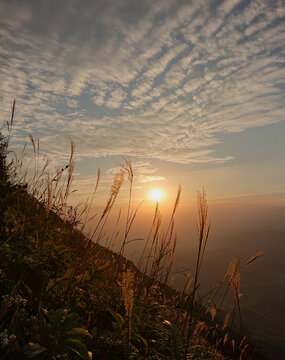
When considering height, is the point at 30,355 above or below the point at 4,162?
below

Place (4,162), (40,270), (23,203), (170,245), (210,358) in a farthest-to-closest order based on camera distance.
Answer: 1. (4,162)
2. (23,203)
3. (170,245)
4. (210,358)
5. (40,270)

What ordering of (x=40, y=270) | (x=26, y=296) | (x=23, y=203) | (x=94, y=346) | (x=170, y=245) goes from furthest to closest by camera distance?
(x=23, y=203) < (x=170, y=245) < (x=40, y=270) < (x=26, y=296) < (x=94, y=346)

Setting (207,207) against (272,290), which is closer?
(207,207)

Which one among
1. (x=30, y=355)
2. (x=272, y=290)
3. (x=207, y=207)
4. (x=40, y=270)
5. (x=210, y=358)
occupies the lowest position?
(x=272, y=290)

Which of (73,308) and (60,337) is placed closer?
(60,337)

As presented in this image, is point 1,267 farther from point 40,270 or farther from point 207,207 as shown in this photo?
point 207,207

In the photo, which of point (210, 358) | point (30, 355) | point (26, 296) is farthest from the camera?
point (210, 358)

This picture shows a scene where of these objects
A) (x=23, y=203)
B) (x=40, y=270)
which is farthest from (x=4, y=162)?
(x=40, y=270)

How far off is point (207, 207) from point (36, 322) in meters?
1.53

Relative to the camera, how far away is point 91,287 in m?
2.82

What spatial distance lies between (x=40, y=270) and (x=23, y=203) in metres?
1.92

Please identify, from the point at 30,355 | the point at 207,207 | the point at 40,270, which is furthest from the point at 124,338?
the point at 207,207

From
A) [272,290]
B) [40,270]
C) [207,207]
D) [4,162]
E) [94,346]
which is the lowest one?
[272,290]

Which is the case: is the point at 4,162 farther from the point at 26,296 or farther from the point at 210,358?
the point at 210,358
